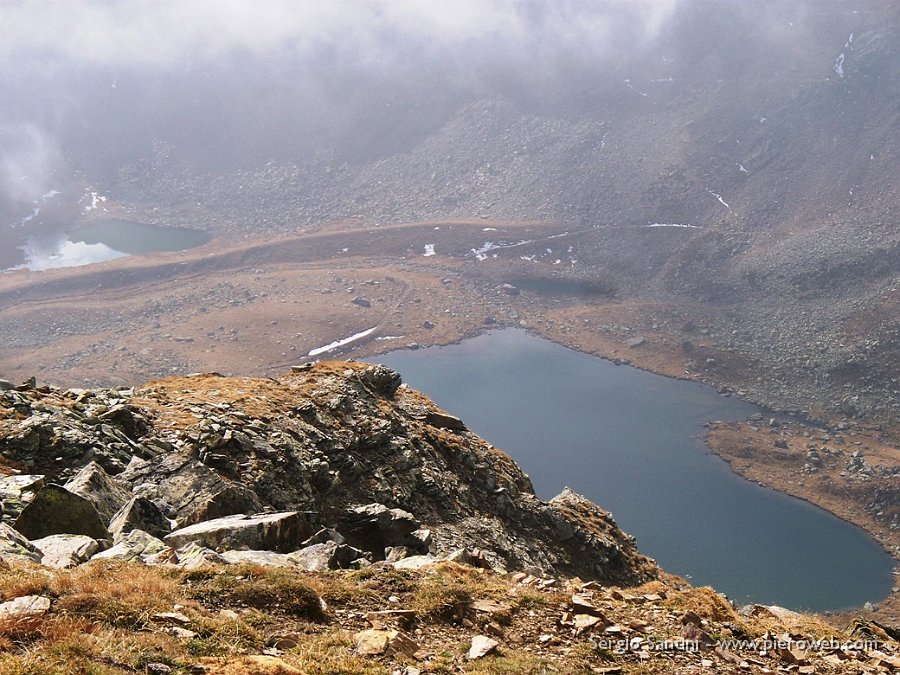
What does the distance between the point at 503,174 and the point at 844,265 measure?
7052 centimetres

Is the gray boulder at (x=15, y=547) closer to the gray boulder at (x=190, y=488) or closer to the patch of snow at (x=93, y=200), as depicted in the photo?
the gray boulder at (x=190, y=488)

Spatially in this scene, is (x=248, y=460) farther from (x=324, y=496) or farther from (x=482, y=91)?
(x=482, y=91)

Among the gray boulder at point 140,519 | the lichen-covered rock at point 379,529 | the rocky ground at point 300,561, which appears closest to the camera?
the rocky ground at point 300,561

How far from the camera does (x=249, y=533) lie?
13.5 m

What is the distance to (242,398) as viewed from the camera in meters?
21.4

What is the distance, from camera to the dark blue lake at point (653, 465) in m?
52.8

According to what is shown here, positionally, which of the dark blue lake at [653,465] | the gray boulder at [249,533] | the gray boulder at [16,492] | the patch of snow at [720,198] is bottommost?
the dark blue lake at [653,465]

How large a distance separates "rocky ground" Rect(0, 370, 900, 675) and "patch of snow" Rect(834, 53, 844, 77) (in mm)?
141436

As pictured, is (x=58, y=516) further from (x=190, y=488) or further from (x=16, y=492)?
(x=190, y=488)

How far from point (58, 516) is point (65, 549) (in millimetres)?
1303

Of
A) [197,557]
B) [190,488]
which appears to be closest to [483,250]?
[190,488]

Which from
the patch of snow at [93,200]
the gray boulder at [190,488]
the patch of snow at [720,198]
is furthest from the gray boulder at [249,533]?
the patch of snow at [93,200]

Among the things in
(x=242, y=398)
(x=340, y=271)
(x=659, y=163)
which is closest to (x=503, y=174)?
(x=659, y=163)

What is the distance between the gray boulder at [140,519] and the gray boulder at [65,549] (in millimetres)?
853
